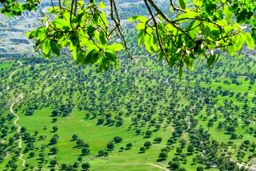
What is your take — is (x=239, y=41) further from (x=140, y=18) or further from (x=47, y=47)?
(x=47, y=47)

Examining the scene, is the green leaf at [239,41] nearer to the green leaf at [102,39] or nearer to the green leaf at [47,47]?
the green leaf at [102,39]

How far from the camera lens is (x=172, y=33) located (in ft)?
17.6

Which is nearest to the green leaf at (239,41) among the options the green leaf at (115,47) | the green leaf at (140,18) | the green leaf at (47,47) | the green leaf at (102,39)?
the green leaf at (140,18)

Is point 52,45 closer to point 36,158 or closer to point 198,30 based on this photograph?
point 198,30

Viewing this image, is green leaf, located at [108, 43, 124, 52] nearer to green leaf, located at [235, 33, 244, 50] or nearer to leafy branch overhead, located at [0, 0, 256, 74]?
leafy branch overhead, located at [0, 0, 256, 74]

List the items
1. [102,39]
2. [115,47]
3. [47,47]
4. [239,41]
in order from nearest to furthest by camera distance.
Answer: [115,47] → [102,39] → [239,41] → [47,47]

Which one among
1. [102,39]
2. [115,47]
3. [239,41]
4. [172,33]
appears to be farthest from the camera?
[172,33]

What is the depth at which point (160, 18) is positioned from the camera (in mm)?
5320

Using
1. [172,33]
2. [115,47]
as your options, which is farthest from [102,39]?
[172,33]

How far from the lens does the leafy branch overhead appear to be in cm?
483

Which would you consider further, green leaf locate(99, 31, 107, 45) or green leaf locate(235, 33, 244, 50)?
green leaf locate(235, 33, 244, 50)

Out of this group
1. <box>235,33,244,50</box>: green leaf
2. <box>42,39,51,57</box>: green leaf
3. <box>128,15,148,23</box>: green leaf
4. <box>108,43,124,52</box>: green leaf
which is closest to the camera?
<box>108,43,124,52</box>: green leaf

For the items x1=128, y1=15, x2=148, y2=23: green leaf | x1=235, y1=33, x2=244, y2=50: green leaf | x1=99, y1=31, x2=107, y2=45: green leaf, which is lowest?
x1=235, y1=33, x2=244, y2=50: green leaf

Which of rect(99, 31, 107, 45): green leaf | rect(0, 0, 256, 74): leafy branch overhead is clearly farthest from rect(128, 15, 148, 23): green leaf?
Result: rect(99, 31, 107, 45): green leaf
